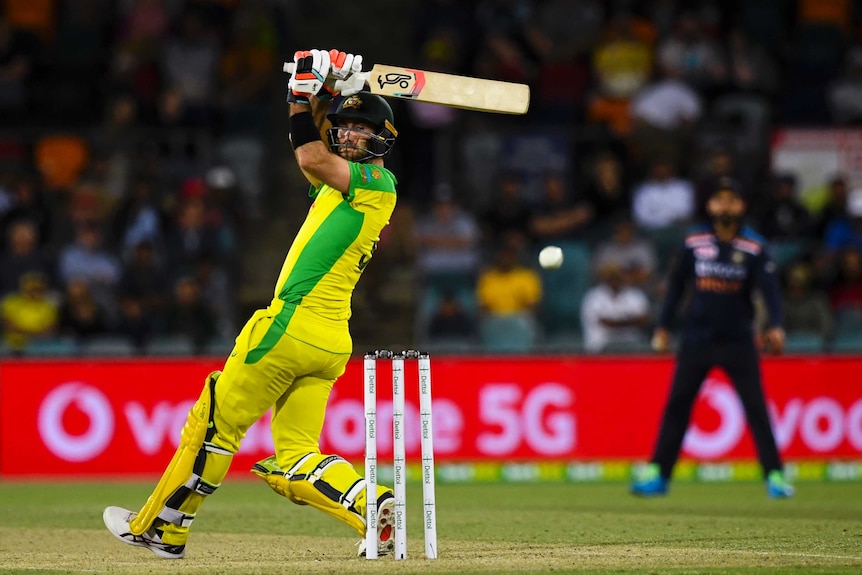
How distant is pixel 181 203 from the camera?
15062mm

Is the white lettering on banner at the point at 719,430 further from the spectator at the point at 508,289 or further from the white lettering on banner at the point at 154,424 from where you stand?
the white lettering on banner at the point at 154,424

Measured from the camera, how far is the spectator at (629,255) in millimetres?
14141

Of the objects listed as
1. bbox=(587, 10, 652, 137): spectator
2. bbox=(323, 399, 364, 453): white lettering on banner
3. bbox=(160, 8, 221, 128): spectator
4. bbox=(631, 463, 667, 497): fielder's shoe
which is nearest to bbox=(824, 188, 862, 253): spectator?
bbox=(587, 10, 652, 137): spectator

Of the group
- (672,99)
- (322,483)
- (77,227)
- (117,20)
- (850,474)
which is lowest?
(850,474)

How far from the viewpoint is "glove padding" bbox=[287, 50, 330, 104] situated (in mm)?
6379

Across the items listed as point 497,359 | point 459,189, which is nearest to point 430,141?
point 459,189

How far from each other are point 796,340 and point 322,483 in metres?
7.71

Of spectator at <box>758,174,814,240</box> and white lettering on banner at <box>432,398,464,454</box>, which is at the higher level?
spectator at <box>758,174,814,240</box>

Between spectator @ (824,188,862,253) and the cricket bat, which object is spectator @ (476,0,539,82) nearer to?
spectator @ (824,188,862,253)

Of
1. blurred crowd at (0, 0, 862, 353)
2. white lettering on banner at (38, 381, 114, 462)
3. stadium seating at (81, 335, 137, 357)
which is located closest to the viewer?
white lettering on banner at (38, 381, 114, 462)

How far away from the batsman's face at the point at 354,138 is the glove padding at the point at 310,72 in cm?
33

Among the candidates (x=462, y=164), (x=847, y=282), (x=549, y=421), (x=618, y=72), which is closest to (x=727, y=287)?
(x=549, y=421)

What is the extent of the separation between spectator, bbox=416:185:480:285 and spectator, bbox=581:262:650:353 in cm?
131

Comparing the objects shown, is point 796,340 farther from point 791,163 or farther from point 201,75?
point 201,75
